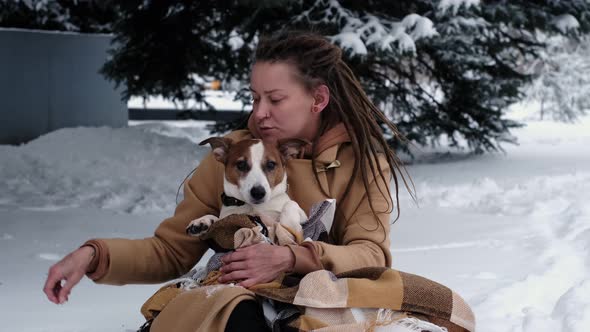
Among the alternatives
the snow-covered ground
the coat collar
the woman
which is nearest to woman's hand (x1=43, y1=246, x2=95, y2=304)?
the woman

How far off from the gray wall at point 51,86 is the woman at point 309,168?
1222cm

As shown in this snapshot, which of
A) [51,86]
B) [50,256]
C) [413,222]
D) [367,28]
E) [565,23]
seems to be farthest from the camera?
[51,86]

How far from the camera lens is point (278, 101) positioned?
2.90 meters

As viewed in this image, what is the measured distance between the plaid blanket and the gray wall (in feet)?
41.9

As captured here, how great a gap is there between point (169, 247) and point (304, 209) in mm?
501

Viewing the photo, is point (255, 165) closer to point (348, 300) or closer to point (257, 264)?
point (257, 264)

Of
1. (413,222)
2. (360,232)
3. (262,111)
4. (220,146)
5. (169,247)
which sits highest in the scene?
(262,111)

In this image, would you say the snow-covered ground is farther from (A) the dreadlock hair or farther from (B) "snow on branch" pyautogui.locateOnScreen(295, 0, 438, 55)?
(B) "snow on branch" pyautogui.locateOnScreen(295, 0, 438, 55)

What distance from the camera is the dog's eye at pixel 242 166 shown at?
2802 mm

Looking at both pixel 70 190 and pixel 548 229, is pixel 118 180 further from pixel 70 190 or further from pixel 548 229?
pixel 548 229

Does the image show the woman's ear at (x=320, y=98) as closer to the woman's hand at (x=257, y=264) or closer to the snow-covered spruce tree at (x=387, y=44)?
the woman's hand at (x=257, y=264)

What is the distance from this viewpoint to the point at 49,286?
2.46 meters

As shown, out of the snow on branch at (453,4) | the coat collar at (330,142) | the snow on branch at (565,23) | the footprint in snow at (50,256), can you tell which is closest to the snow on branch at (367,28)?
the snow on branch at (453,4)

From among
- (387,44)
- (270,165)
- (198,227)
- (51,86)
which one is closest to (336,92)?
(270,165)
